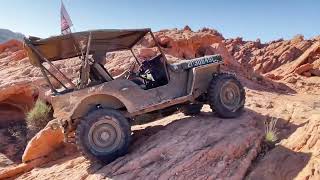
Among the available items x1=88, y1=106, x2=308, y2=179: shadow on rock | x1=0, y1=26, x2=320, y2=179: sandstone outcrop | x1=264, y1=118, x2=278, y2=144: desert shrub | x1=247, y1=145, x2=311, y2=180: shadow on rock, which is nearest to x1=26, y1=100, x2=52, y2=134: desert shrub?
x1=0, y1=26, x2=320, y2=179: sandstone outcrop

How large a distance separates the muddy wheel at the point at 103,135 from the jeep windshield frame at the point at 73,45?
0.83 metres

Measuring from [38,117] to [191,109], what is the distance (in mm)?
5941

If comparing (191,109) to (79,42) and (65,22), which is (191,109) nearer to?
(79,42)

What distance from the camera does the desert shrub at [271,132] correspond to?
844 cm

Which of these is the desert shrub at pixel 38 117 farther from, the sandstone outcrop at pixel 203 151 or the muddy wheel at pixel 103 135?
the muddy wheel at pixel 103 135

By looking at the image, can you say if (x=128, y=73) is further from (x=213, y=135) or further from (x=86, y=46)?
(x=213, y=135)

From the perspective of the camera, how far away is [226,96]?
373 inches

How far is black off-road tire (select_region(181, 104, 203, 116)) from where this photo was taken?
32.4ft

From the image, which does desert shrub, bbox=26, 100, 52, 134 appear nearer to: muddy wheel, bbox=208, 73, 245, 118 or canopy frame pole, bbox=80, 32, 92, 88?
canopy frame pole, bbox=80, 32, 92, 88

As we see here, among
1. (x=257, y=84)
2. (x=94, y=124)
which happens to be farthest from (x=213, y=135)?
(x=257, y=84)

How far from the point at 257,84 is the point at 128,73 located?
13.4 m

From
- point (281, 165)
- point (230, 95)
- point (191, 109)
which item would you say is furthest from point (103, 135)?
point (281, 165)

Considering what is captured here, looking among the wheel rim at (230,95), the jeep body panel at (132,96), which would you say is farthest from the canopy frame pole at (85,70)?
the wheel rim at (230,95)

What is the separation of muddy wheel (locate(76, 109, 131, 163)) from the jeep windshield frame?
83 cm
